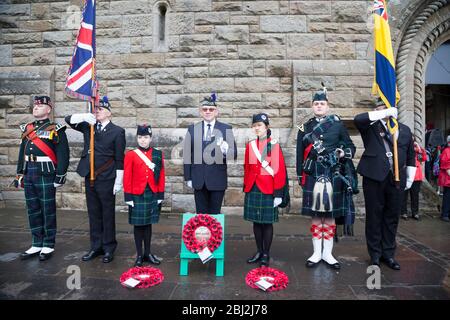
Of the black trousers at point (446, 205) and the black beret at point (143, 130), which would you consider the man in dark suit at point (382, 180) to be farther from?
the black trousers at point (446, 205)

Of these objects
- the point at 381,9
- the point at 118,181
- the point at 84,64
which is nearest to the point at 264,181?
the point at 118,181

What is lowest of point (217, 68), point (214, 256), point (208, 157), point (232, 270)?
point (232, 270)

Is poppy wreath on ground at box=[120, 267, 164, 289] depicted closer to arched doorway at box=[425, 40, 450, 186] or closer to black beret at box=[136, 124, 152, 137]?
black beret at box=[136, 124, 152, 137]

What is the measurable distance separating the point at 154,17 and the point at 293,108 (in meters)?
3.42

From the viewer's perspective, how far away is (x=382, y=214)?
3750mm

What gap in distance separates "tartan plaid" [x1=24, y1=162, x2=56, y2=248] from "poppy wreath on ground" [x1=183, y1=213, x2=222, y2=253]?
191cm

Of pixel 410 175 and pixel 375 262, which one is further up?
pixel 410 175

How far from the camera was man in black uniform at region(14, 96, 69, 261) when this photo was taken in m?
3.89

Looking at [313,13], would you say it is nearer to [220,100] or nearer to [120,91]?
[220,100]

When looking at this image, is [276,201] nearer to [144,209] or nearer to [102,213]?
[144,209]

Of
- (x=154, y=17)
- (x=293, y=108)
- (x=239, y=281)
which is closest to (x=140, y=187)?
(x=239, y=281)

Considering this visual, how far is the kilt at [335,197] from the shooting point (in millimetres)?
3611

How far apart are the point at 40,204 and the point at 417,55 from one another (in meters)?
7.39

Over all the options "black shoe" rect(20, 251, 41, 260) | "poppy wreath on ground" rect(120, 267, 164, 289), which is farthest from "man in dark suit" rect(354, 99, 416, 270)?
"black shoe" rect(20, 251, 41, 260)
